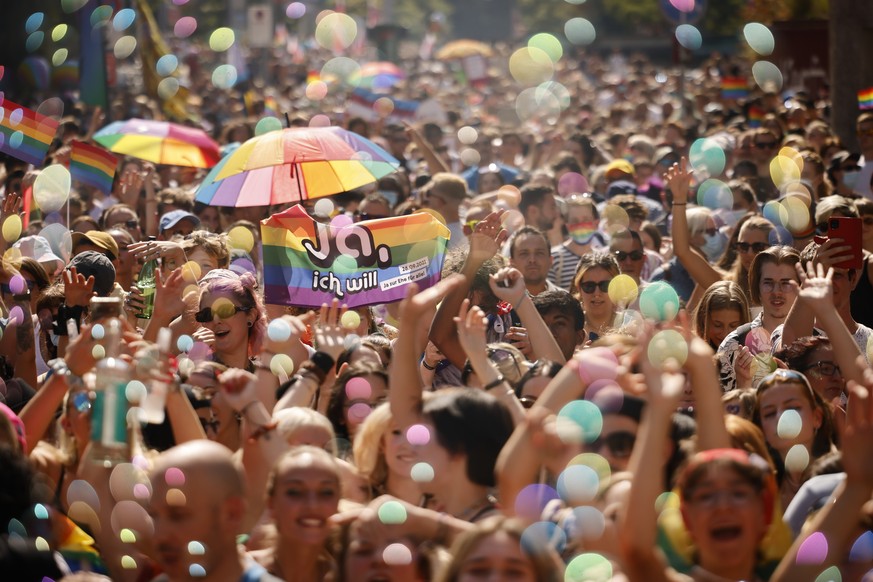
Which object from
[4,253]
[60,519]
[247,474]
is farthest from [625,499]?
[4,253]

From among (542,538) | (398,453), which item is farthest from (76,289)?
(542,538)

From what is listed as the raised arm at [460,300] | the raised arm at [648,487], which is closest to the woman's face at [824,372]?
the raised arm at [460,300]

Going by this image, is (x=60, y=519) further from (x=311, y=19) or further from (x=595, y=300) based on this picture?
(x=311, y=19)

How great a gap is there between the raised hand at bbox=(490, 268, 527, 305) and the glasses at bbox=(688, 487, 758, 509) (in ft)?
7.00

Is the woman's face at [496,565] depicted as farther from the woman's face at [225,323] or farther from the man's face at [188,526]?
the woman's face at [225,323]

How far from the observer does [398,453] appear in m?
4.50

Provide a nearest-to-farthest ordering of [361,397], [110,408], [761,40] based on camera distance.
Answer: [110,408]
[361,397]
[761,40]

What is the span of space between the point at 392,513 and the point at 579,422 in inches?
26.6

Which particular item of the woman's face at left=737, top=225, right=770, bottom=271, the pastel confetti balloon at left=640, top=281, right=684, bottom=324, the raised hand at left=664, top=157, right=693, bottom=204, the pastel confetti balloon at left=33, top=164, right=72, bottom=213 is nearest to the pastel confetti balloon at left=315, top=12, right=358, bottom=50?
the pastel confetti balloon at left=33, top=164, right=72, bottom=213

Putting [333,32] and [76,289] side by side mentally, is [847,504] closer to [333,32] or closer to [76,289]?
[76,289]

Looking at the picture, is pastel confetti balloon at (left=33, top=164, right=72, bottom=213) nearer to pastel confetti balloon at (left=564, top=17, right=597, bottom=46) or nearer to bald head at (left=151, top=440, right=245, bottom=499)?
bald head at (left=151, top=440, right=245, bottom=499)

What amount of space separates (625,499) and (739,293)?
3.40m

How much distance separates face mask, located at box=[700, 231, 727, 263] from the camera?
940 cm

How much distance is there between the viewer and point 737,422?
4.43 m
